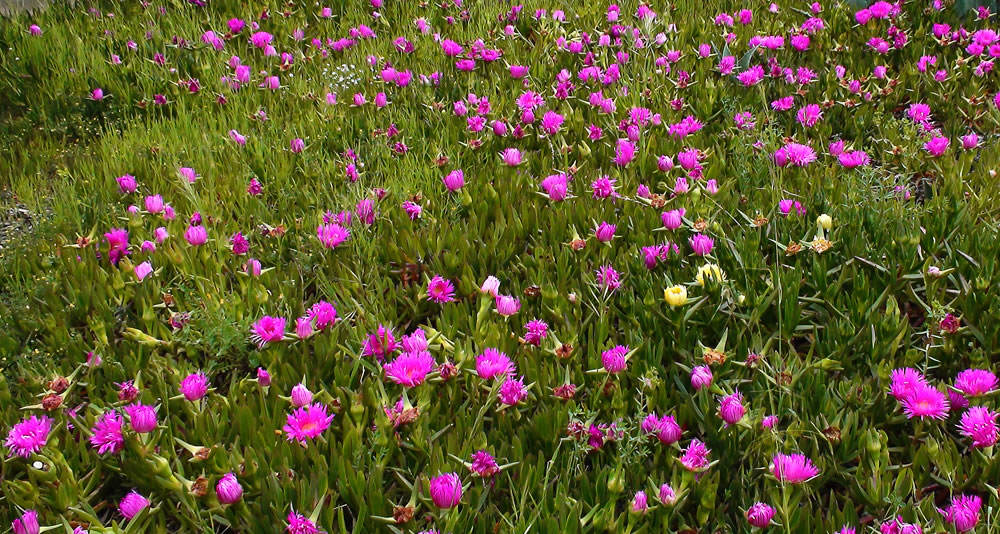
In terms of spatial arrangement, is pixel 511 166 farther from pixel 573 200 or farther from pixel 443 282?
pixel 443 282

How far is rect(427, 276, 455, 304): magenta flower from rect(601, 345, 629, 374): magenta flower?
516 millimetres

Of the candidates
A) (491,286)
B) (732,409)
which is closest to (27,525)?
(491,286)

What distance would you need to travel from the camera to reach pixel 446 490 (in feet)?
5.34

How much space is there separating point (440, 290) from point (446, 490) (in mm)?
775

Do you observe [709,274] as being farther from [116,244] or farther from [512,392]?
[116,244]

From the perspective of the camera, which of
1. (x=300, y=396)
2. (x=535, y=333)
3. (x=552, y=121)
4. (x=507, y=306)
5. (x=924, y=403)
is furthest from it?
(x=552, y=121)

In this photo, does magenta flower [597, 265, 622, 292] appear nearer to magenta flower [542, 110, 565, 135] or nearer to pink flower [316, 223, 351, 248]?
pink flower [316, 223, 351, 248]

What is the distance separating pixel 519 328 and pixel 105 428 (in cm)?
102

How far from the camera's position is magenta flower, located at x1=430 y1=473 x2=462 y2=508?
5.34 feet

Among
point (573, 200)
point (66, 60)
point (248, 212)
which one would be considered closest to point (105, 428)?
point (248, 212)

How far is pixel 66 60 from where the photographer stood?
14.0 ft

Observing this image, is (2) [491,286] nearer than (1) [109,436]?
No

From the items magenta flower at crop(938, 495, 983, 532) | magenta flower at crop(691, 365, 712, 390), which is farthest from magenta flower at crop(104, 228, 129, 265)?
magenta flower at crop(938, 495, 983, 532)

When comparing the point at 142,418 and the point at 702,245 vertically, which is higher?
the point at 142,418
